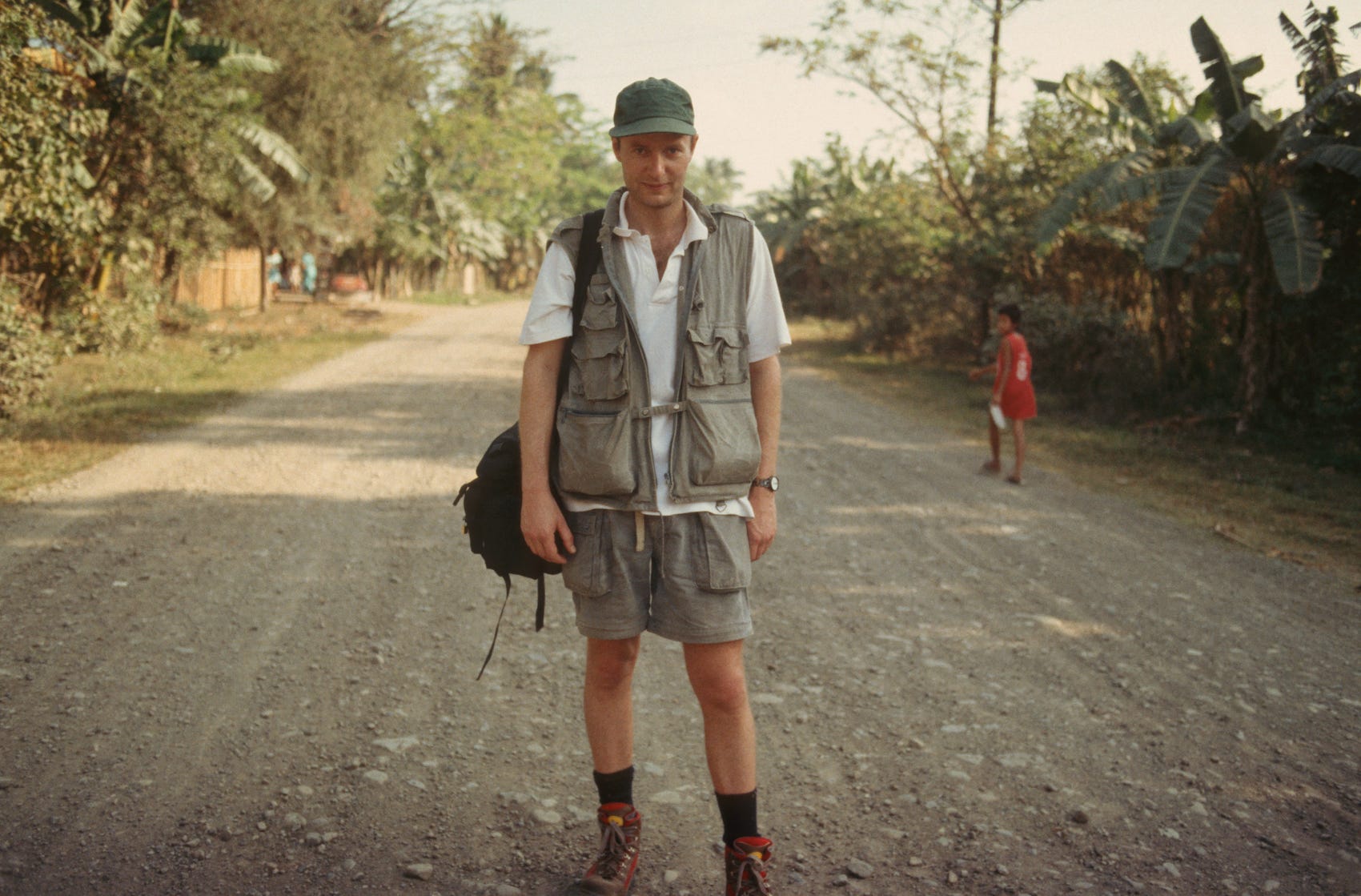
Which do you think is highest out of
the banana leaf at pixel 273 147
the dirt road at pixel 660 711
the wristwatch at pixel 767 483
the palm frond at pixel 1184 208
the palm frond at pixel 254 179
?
the banana leaf at pixel 273 147

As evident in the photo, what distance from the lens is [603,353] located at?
262cm

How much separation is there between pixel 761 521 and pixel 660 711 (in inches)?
65.2

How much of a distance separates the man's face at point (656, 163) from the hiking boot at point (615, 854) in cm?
161

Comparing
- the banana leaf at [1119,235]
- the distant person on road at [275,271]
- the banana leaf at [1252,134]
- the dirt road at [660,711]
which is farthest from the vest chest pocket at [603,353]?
the distant person on road at [275,271]

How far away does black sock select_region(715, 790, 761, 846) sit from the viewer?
2.79 meters

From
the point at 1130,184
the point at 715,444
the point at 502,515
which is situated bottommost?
the point at 502,515

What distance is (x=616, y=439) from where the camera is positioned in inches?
102

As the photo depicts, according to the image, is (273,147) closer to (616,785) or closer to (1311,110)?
(1311,110)

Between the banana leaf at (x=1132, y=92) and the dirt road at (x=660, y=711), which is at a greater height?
the banana leaf at (x=1132, y=92)

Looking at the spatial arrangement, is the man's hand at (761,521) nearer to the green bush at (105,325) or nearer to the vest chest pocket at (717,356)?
the vest chest pocket at (717,356)

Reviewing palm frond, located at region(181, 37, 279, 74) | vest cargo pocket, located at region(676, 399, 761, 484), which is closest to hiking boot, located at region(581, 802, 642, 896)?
vest cargo pocket, located at region(676, 399, 761, 484)

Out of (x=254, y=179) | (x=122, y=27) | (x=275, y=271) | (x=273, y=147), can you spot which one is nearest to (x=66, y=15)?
(x=122, y=27)

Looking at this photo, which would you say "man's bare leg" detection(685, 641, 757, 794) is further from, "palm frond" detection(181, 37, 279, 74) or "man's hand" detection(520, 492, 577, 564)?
"palm frond" detection(181, 37, 279, 74)

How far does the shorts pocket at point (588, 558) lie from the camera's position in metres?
2.66
